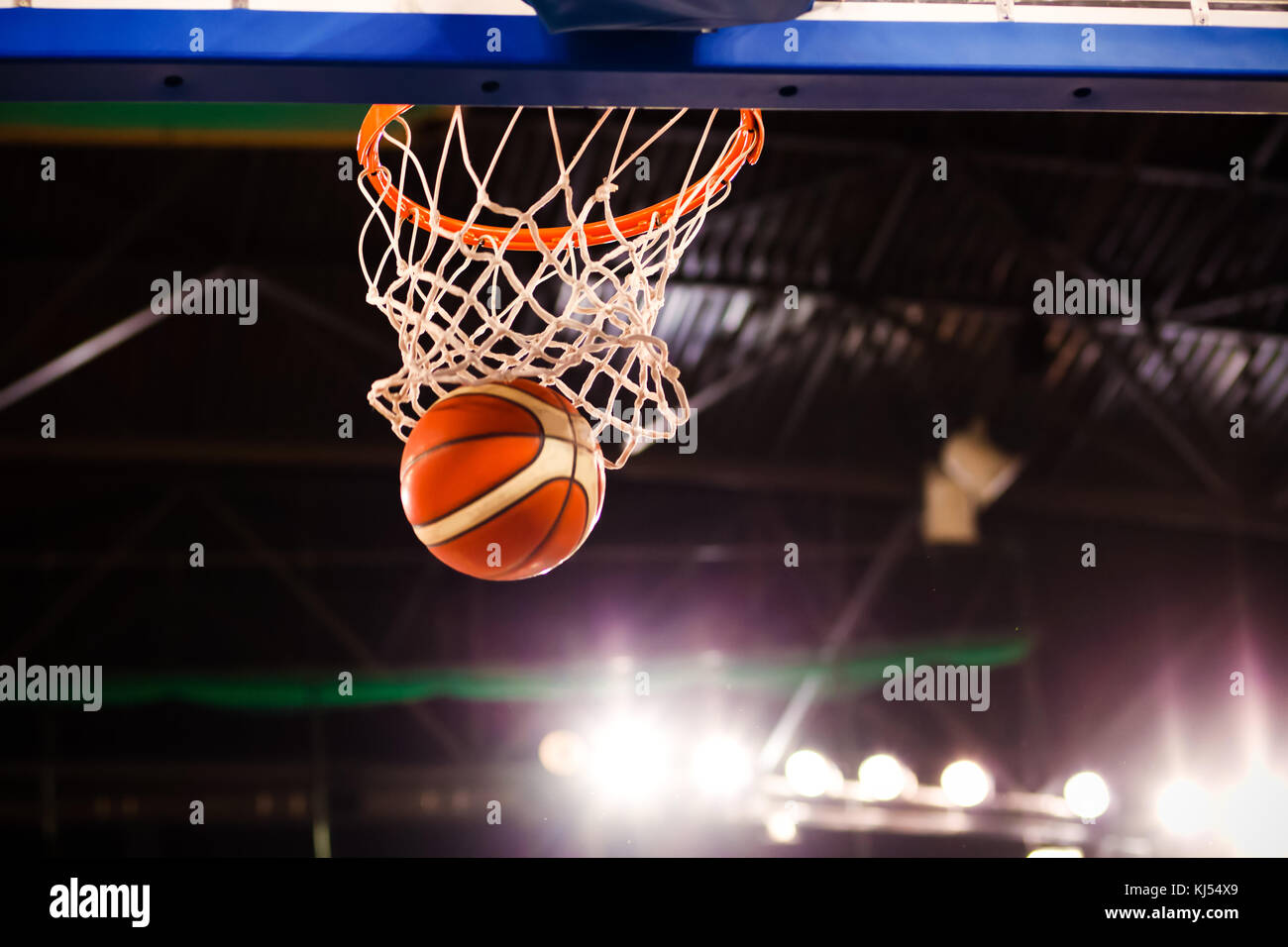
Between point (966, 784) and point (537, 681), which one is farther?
point (537, 681)

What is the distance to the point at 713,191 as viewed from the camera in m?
2.82

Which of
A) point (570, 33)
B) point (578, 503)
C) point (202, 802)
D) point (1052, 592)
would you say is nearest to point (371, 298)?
point (578, 503)

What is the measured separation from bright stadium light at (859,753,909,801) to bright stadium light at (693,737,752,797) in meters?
0.71

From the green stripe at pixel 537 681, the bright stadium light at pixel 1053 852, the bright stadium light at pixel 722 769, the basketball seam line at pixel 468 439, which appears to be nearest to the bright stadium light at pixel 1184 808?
the bright stadium light at pixel 1053 852

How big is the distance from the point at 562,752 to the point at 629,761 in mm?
427

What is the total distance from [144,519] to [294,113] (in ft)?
10.2

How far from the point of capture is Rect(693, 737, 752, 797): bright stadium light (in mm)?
7734

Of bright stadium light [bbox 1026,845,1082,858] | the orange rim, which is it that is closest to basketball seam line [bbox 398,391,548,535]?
the orange rim

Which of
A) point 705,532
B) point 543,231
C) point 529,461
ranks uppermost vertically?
point 543,231

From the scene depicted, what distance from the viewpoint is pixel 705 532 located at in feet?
26.3

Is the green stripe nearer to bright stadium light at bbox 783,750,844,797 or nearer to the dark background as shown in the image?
the dark background

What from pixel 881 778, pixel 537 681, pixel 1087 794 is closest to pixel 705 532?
pixel 537 681

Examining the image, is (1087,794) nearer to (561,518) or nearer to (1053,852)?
(1053,852)
